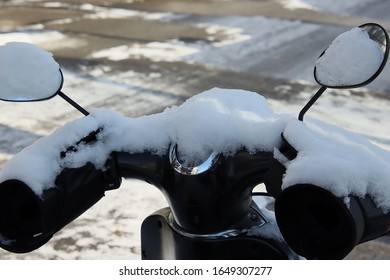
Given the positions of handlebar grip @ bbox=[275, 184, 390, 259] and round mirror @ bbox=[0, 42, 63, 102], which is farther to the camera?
round mirror @ bbox=[0, 42, 63, 102]

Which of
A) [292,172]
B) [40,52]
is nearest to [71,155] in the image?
[40,52]

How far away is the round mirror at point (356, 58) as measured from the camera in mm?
1215

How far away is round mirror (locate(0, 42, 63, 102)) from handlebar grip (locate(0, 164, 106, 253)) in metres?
0.21

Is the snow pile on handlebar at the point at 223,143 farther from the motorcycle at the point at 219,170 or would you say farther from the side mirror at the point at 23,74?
the side mirror at the point at 23,74

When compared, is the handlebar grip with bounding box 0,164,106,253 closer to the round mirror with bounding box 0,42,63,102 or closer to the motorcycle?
the motorcycle

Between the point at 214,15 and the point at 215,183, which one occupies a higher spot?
the point at 215,183

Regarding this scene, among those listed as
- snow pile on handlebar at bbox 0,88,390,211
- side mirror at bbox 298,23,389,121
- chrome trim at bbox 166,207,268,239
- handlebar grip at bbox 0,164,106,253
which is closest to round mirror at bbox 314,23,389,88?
side mirror at bbox 298,23,389,121

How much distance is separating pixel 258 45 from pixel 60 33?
330 cm

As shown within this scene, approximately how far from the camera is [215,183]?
129 centimetres

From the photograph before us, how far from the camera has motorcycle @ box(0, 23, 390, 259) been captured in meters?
1.11

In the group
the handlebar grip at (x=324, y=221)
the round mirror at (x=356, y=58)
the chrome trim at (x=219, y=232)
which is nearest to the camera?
the handlebar grip at (x=324, y=221)

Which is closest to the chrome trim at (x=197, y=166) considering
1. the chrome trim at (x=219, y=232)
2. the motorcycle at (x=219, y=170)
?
the motorcycle at (x=219, y=170)

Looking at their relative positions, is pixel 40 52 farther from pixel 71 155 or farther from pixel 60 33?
pixel 60 33

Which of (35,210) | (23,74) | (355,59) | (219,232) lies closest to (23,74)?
(23,74)
